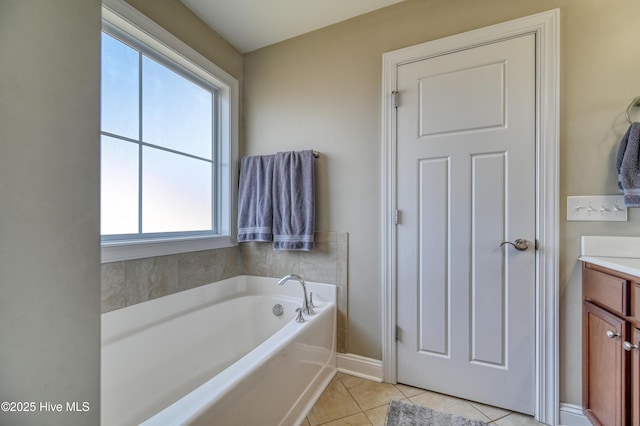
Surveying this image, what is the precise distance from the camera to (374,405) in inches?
58.1

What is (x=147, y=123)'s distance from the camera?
5.18 ft

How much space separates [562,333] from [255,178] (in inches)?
82.7

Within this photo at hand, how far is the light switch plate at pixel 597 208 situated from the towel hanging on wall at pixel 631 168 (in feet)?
0.24

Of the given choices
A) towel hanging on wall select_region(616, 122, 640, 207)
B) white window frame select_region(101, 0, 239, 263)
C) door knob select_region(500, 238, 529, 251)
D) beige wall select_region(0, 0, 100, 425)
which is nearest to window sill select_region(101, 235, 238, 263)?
white window frame select_region(101, 0, 239, 263)

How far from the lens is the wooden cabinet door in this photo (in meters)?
1.04

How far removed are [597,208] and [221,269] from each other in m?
2.28

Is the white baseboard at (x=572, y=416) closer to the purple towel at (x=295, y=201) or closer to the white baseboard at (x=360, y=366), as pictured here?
the white baseboard at (x=360, y=366)

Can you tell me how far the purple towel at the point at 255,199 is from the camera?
6.42ft

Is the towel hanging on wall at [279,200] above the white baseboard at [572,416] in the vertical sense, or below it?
above

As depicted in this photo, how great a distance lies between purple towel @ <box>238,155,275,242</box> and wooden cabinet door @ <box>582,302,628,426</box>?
185cm

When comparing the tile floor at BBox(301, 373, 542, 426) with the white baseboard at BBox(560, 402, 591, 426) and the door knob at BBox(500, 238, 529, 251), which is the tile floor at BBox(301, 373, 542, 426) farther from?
the door knob at BBox(500, 238, 529, 251)

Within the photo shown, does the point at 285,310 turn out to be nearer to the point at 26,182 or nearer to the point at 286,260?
the point at 286,260

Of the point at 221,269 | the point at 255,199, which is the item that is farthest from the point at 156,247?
the point at 255,199

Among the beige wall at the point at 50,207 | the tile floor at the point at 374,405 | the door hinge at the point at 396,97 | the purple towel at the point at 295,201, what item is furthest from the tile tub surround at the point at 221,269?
the beige wall at the point at 50,207
